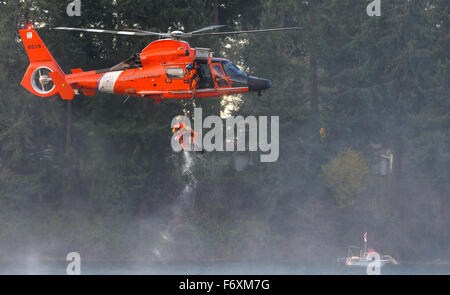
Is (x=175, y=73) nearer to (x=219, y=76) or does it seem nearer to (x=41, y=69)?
(x=219, y=76)

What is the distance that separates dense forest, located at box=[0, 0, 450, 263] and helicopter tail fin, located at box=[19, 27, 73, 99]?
14.7 meters

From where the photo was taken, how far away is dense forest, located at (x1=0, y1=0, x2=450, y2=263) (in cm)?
5741

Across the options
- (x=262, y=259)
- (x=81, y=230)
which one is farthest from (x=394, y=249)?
(x=81, y=230)

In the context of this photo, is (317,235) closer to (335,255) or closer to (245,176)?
(335,255)

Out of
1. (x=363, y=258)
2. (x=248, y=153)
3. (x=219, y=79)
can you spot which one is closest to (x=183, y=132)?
(x=219, y=79)

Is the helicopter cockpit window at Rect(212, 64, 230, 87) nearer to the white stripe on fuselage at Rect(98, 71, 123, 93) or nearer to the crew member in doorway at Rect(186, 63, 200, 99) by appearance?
the crew member in doorway at Rect(186, 63, 200, 99)

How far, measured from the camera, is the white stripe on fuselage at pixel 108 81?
1563 inches

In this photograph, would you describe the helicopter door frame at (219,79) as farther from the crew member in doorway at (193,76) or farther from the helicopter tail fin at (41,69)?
the helicopter tail fin at (41,69)

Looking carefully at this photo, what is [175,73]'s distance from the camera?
37906 mm

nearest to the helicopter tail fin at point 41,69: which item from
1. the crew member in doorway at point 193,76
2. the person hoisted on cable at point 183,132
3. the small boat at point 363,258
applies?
the person hoisted on cable at point 183,132

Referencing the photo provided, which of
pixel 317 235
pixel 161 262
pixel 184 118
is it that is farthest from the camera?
pixel 317 235

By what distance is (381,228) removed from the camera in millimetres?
62625

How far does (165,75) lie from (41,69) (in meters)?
6.96

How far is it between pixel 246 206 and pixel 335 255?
297 inches
